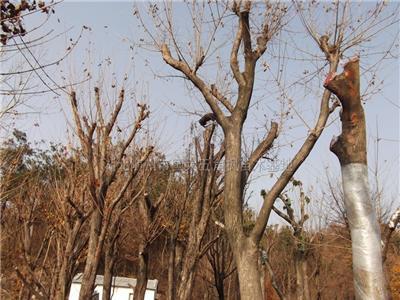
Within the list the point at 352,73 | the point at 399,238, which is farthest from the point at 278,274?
the point at 352,73

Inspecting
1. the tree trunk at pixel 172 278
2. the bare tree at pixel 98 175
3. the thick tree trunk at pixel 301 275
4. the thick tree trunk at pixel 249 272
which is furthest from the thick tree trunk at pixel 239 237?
the thick tree trunk at pixel 301 275

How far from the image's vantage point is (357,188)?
3.57 m

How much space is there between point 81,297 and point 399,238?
24.3 metres

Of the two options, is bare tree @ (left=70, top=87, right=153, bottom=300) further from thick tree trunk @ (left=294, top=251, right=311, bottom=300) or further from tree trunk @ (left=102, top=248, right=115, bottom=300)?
thick tree trunk @ (left=294, top=251, right=311, bottom=300)

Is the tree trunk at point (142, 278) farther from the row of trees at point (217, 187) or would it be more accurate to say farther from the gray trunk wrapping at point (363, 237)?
the gray trunk wrapping at point (363, 237)

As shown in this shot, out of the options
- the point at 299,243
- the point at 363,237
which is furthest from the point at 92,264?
the point at 299,243

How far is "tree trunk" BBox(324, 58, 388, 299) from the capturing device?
341 cm

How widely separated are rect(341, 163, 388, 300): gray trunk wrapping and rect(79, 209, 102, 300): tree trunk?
4.77m

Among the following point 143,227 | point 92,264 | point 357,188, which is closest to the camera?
point 357,188

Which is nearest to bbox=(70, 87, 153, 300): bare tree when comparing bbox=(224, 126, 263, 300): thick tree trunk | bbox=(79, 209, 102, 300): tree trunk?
bbox=(79, 209, 102, 300): tree trunk

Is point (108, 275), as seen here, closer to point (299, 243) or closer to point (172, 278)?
point (172, 278)

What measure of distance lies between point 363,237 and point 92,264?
4.91m

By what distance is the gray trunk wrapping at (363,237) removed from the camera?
3.39m

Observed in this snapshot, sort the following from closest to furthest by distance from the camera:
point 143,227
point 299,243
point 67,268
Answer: point 67,268 < point 143,227 < point 299,243
